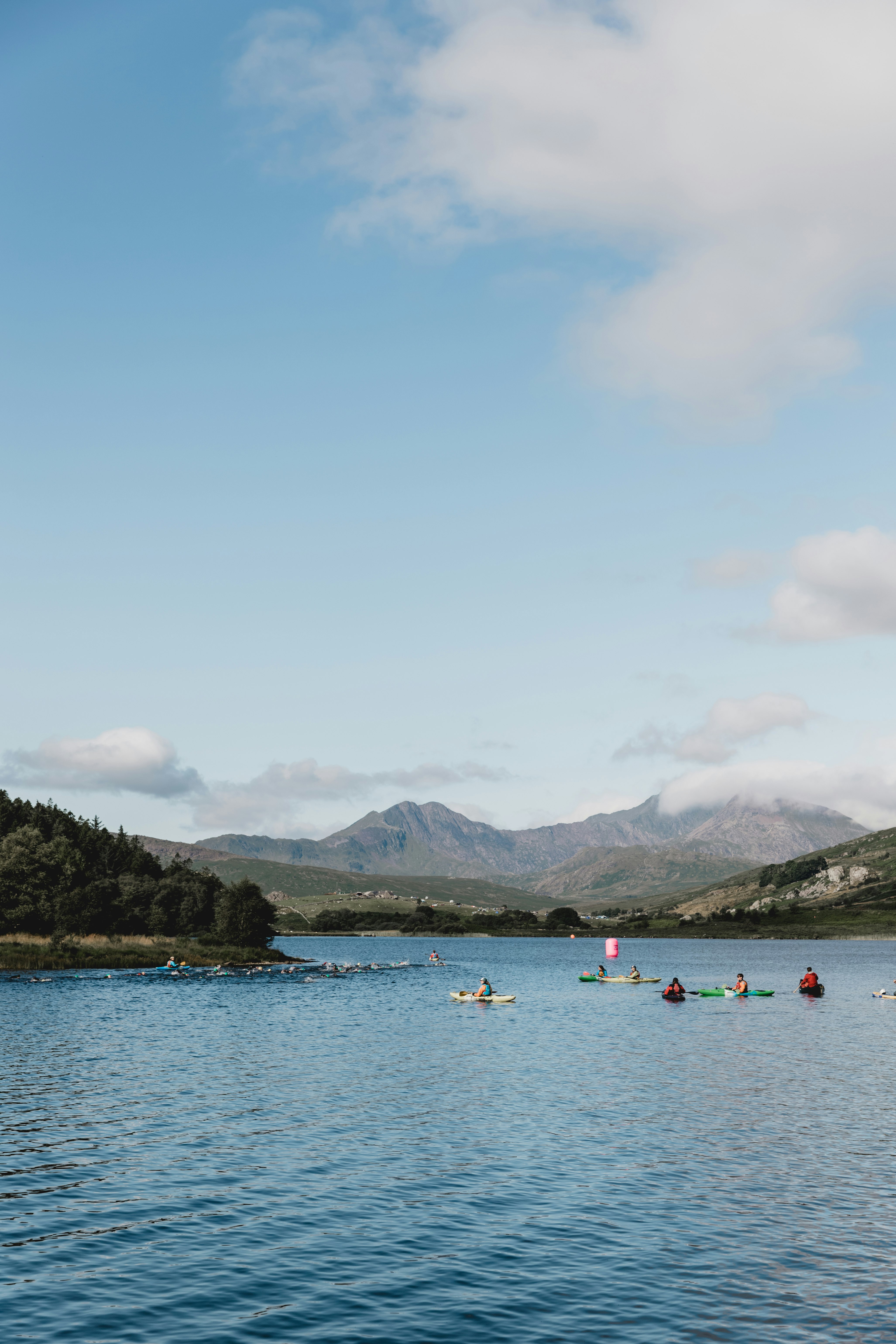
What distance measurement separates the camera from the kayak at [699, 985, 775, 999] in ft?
416

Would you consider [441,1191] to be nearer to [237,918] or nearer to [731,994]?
[731,994]

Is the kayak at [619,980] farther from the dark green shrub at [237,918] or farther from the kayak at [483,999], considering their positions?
the dark green shrub at [237,918]

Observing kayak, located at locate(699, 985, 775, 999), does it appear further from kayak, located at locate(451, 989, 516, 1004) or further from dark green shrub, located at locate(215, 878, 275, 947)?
dark green shrub, located at locate(215, 878, 275, 947)

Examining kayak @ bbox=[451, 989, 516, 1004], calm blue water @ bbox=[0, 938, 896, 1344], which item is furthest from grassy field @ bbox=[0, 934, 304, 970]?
calm blue water @ bbox=[0, 938, 896, 1344]

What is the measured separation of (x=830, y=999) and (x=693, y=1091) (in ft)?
272

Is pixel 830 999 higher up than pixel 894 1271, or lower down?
lower down

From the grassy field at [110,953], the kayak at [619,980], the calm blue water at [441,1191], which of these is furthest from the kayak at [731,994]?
the grassy field at [110,953]

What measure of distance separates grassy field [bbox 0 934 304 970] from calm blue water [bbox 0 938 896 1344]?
6721 centimetres

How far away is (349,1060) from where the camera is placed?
6888 cm

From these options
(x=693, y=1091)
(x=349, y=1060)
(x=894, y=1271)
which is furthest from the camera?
(x=349, y=1060)

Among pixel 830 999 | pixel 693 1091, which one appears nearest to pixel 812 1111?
pixel 693 1091

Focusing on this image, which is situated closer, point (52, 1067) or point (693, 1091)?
point (693, 1091)

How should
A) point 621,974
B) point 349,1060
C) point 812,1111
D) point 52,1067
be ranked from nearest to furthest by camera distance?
point 812,1111, point 52,1067, point 349,1060, point 621,974

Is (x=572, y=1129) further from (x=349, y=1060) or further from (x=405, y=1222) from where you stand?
(x=349, y=1060)
